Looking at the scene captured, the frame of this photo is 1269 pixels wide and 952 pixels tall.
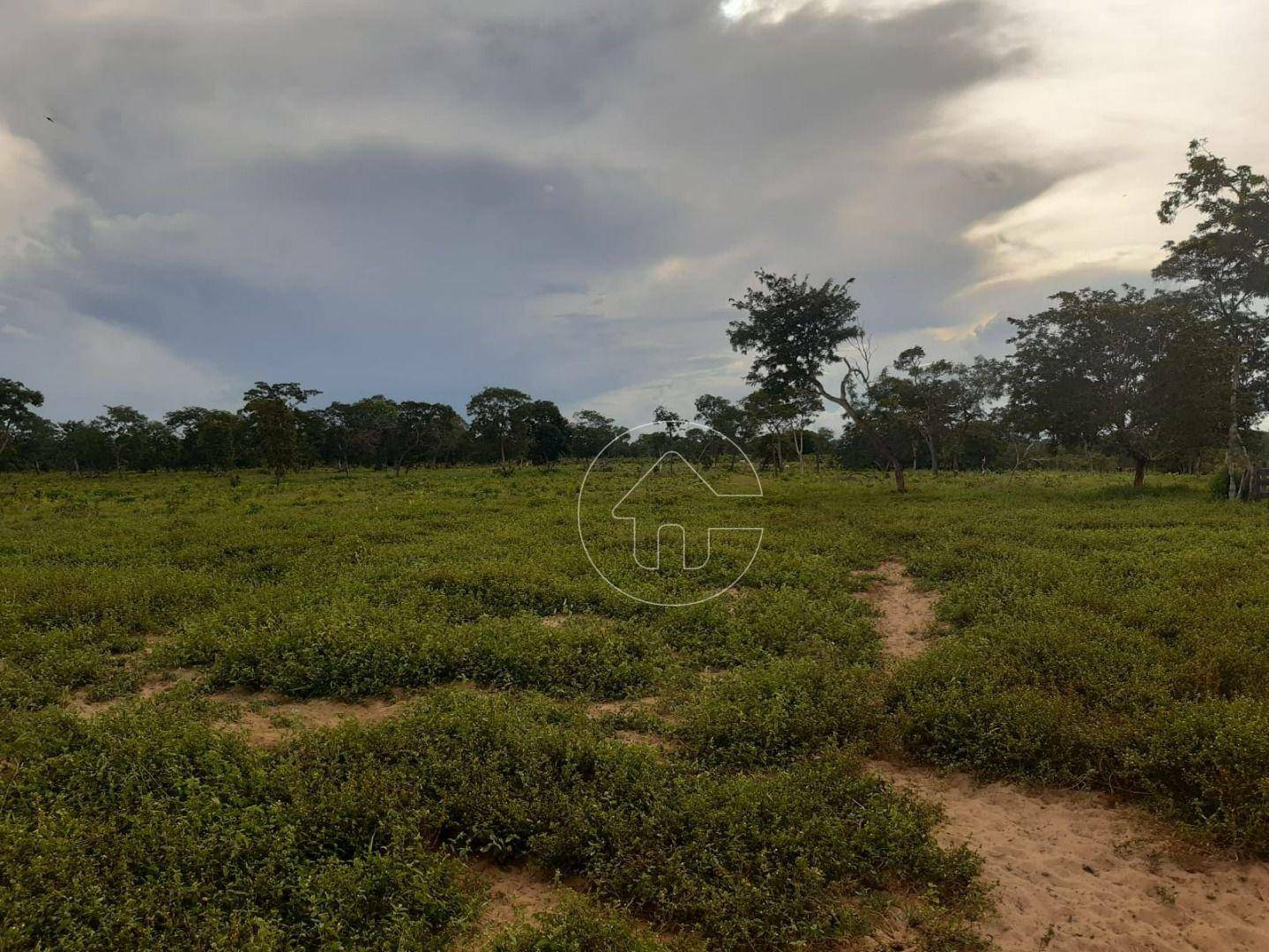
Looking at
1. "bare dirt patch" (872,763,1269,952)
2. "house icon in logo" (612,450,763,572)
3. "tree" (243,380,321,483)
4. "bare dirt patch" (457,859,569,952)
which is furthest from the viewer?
"tree" (243,380,321,483)

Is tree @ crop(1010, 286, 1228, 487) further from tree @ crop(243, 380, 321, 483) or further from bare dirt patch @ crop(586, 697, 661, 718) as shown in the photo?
tree @ crop(243, 380, 321, 483)

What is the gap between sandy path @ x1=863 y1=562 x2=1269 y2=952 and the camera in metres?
4.11

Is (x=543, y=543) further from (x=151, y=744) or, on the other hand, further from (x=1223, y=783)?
(x=1223, y=783)

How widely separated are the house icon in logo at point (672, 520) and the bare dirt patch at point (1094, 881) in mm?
6536

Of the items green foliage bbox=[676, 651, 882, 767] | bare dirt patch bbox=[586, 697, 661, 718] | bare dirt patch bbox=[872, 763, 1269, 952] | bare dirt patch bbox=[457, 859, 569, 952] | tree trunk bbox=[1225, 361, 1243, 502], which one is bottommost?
bare dirt patch bbox=[457, 859, 569, 952]

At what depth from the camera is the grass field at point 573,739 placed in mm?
4230

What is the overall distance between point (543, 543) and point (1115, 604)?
1081 cm

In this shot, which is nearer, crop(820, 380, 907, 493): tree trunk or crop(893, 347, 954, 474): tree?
crop(820, 380, 907, 493): tree trunk

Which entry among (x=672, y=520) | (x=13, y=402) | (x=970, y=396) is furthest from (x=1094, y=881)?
(x=13, y=402)

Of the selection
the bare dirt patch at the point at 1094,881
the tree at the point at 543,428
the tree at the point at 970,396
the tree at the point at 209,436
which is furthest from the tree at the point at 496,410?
the bare dirt patch at the point at 1094,881

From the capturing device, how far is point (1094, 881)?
462 cm

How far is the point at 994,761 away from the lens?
5949mm

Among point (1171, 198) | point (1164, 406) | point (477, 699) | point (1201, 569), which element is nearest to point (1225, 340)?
point (1164, 406)

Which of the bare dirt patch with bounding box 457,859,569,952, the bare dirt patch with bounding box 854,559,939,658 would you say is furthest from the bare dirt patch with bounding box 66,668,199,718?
the bare dirt patch with bounding box 854,559,939,658
